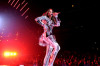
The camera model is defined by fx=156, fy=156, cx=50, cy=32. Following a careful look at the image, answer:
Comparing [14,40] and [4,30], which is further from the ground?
[4,30]

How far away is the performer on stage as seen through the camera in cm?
402

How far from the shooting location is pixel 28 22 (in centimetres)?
1289

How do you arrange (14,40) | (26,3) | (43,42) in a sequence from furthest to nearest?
1. (14,40)
2. (26,3)
3. (43,42)

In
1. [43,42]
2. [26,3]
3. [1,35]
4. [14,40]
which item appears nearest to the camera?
[43,42]

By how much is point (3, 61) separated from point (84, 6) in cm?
801

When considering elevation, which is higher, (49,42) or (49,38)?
(49,38)

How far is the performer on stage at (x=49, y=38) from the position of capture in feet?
13.2

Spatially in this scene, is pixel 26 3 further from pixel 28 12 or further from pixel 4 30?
pixel 4 30

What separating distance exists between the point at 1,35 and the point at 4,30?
0.48 meters

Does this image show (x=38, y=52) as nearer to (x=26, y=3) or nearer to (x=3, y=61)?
(x=3, y=61)

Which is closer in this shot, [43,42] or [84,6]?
[43,42]

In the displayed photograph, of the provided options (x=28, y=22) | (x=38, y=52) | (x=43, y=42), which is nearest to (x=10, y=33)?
(x=28, y=22)

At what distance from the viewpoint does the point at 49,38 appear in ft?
13.4

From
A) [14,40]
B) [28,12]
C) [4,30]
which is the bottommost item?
[14,40]
